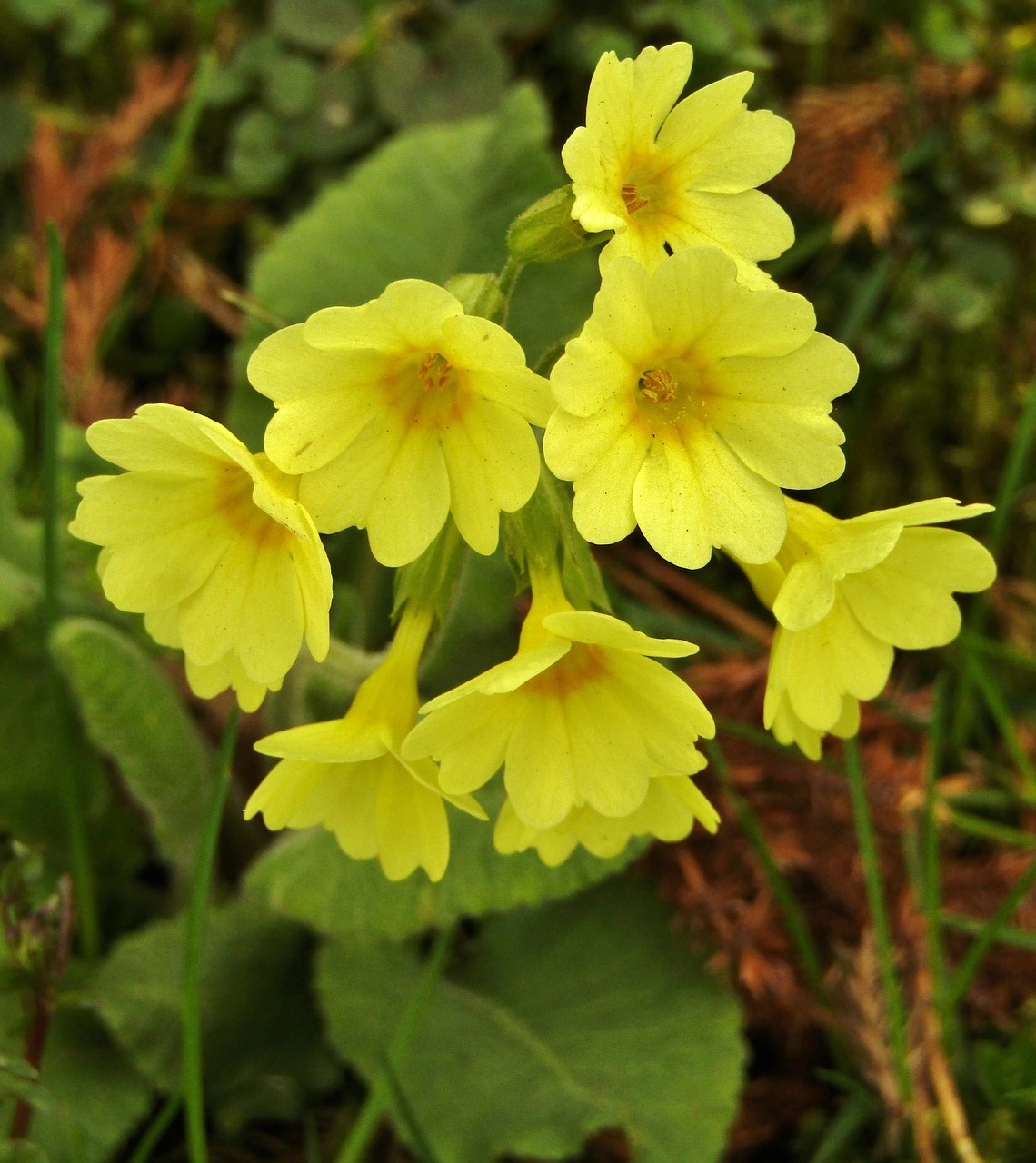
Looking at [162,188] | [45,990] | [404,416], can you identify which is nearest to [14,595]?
[45,990]

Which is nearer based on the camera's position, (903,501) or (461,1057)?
(461,1057)

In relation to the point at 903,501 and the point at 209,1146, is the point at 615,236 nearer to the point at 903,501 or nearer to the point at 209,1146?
the point at 903,501

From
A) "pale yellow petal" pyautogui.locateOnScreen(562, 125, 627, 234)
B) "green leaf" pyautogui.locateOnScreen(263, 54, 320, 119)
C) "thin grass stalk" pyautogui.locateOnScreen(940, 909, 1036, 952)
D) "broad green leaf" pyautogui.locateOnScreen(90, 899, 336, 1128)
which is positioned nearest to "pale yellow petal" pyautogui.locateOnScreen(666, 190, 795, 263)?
"pale yellow petal" pyautogui.locateOnScreen(562, 125, 627, 234)

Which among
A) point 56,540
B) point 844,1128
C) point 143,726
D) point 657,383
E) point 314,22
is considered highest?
point 657,383

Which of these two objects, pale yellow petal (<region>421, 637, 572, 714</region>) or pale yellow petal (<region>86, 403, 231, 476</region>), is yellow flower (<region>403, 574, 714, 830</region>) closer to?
pale yellow petal (<region>421, 637, 572, 714</region>)

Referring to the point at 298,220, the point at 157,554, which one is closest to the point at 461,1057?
the point at 157,554

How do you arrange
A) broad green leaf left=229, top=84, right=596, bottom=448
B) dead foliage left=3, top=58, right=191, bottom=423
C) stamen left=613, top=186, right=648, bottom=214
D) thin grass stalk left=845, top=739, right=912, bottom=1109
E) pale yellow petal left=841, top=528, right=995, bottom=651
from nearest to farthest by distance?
1. stamen left=613, top=186, right=648, bottom=214
2. pale yellow petal left=841, top=528, right=995, bottom=651
3. thin grass stalk left=845, top=739, right=912, bottom=1109
4. broad green leaf left=229, top=84, right=596, bottom=448
5. dead foliage left=3, top=58, right=191, bottom=423

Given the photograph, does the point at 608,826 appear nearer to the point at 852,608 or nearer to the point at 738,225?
the point at 852,608
